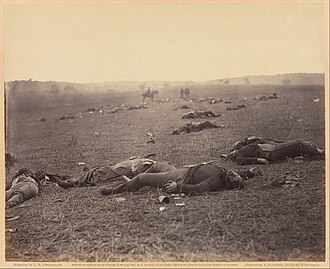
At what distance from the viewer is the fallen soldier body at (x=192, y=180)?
496cm

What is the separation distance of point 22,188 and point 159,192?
1310 millimetres

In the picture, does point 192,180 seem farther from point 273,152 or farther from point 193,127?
point 273,152

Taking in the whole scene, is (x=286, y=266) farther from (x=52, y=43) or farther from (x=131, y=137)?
(x=52, y=43)

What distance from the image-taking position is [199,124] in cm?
523

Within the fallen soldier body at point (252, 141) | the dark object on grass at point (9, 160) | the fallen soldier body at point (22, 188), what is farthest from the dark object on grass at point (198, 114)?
the dark object on grass at point (9, 160)

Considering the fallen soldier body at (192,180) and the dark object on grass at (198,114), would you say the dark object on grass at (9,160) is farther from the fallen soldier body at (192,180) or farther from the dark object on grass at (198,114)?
the dark object on grass at (198,114)

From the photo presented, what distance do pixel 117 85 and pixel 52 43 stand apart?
0.78 m

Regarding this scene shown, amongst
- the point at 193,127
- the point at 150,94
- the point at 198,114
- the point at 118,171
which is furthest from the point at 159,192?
the point at 150,94

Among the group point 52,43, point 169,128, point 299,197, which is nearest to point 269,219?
point 299,197

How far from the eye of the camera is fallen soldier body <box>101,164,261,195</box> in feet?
16.3

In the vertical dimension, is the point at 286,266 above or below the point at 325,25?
below

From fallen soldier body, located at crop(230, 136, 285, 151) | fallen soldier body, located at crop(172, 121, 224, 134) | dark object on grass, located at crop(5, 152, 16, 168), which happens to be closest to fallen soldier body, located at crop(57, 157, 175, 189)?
fallen soldier body, located at crop(172, 121, 224, 134)

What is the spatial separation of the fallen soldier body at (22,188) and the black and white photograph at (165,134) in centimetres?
1

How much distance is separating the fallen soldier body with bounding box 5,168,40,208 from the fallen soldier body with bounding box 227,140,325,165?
6.14ft
